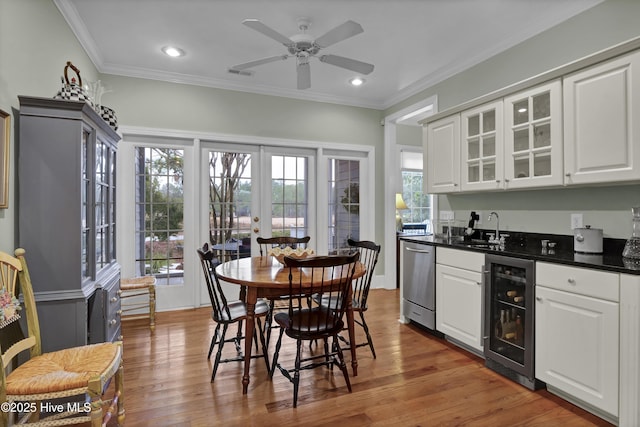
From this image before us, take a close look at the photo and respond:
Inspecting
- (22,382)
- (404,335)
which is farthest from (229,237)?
(22,382)

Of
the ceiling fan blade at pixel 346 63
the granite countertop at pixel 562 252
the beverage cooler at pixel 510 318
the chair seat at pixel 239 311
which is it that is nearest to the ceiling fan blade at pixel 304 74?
the ceiling fan blade at pixel 346 63

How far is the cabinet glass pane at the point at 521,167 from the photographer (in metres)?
2.70

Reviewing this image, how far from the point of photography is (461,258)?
289 centimetres

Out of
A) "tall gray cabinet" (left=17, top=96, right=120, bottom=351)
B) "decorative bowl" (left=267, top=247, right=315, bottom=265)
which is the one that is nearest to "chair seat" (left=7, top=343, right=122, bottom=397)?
"tall gray cabinet" (left=17, top=96, right=120, bottom=351)

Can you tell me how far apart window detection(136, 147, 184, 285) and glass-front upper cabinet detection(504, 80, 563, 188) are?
3506 mm

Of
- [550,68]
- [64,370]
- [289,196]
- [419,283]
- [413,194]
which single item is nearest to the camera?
[64,370]

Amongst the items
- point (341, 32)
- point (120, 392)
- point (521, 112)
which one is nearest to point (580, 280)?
point (521, 112)

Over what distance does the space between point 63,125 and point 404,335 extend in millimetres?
3168

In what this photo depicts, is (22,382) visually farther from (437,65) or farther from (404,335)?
(437,65)

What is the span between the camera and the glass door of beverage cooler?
2318 mm

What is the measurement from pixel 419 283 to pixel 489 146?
4.71ft

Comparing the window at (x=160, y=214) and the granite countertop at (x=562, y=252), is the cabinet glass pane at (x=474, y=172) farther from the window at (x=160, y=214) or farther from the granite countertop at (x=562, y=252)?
the window at (x=160, y=214)

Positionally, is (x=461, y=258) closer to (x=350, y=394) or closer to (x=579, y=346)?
(x=579, y=346)

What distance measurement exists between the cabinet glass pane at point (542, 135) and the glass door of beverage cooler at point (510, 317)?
0.90 m
